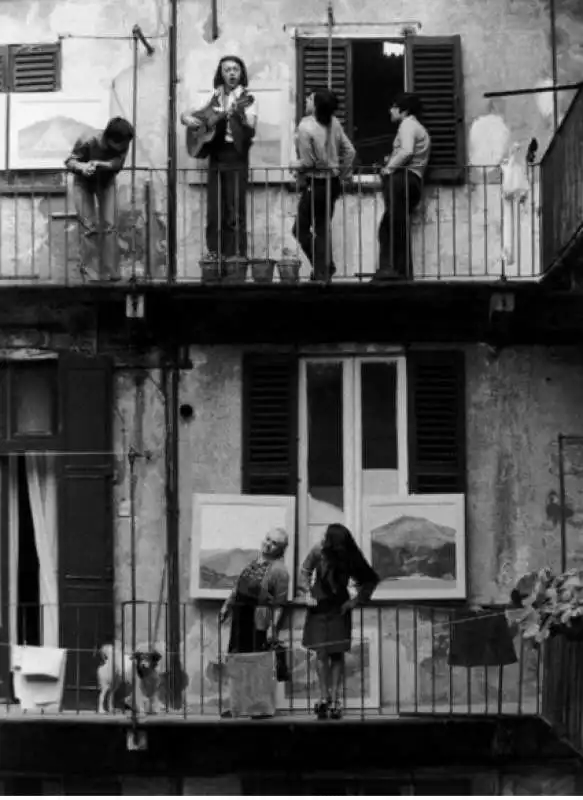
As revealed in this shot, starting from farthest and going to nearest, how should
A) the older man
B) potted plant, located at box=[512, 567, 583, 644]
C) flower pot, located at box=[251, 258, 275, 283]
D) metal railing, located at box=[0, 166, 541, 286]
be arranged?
metal railing, located at box=[0, 166, 541, 286], flower pot, located at box=[251, 258, 275, 283], the older man, potted plant, located at box=[512, 567, 583, 644]

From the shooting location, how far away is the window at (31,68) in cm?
2612

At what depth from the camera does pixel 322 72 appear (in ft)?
85.5

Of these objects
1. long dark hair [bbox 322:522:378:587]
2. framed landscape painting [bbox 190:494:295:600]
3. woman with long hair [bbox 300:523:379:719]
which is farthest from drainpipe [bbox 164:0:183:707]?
long dark hair [bbox 322:522:378:587]

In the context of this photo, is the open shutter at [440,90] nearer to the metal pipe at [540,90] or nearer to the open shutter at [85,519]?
the metal pipe at [540,90]

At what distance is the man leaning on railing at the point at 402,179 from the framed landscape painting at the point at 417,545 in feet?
6.26

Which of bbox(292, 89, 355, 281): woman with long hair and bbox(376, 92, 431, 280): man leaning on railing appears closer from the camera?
bbox(292, 89, 355, 281): woman with long hair

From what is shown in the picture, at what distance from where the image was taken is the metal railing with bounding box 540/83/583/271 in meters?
24.2

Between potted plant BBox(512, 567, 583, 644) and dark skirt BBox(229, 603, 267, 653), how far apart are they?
2645 mm

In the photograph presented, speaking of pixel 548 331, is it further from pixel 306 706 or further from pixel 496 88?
pixel 306 706

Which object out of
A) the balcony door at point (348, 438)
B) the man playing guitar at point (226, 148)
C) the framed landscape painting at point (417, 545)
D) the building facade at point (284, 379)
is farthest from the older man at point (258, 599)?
the man playing guitar at point (226, 148)

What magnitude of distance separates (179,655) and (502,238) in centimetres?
434

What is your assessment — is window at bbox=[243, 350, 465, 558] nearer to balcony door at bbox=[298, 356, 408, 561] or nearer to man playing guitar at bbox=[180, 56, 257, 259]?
balcony door at bbox=[298, 356, 408, 561]

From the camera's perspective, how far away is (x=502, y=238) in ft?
84.8

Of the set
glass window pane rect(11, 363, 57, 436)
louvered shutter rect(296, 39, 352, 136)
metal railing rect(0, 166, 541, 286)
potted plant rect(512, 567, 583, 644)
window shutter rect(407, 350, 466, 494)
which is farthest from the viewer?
louvered shutter rect(296, 39, 352, 136)
